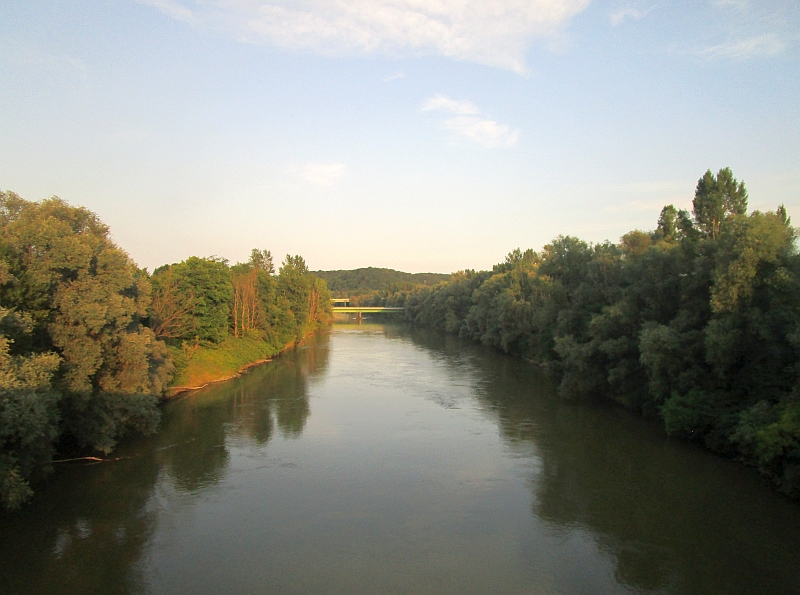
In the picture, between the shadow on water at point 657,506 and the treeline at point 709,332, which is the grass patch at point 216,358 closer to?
the shadow on water at point 657,506

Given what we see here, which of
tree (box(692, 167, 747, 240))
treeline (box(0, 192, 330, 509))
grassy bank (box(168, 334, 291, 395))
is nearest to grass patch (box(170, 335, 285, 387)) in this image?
grassy bank (box(168, 334, 291, 395))

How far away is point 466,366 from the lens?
5216 centimetres

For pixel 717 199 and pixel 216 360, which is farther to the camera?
pixel 216 360

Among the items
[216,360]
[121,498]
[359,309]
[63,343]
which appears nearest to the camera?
[121,498]

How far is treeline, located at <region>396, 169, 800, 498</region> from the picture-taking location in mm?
20109

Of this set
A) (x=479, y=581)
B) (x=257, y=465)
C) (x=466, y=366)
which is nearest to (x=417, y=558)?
(x=479, y=581)

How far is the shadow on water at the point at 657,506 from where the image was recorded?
47.1ft

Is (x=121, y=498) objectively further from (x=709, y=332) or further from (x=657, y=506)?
(x=709, y=332)

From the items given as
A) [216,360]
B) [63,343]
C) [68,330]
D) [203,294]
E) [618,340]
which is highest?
[203,294]

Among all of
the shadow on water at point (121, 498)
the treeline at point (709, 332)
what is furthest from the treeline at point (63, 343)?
the treeline at point (709, 332)

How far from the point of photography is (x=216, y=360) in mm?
45094

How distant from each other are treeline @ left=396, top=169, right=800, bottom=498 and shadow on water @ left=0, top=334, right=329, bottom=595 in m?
18.0

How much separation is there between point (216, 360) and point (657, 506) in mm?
35687

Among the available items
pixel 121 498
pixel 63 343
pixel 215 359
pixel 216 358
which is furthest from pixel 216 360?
pixel 121 498
